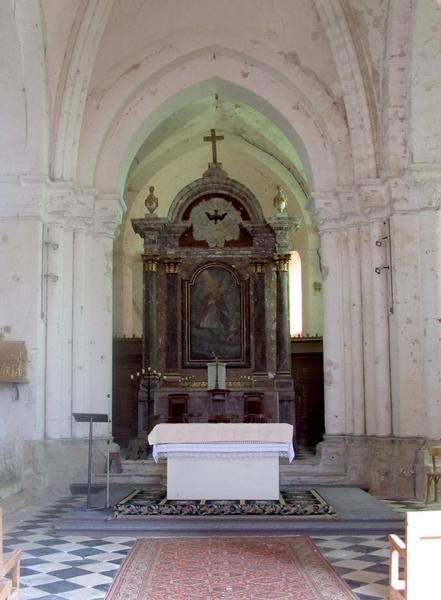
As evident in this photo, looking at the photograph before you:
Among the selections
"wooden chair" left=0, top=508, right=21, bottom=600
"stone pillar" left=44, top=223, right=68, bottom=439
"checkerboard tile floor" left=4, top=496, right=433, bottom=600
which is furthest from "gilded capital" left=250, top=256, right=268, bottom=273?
"wooden chair" left=0, top=508, right=21, bottom=600

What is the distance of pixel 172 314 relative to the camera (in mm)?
14734

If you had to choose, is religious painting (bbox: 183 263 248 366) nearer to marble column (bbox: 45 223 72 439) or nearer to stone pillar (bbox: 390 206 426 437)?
marble column (bbox: 45 223 72 439)

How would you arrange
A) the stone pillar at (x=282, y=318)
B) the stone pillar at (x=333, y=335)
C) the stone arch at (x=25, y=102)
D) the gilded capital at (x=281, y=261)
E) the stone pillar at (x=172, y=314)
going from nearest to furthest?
→ the stone arch at (x=25, y=102) < the stone pillar at (x=333, y=335) < the stone pillar at (x=282, y=318) < the stone pillar at (x=172, y=314) < the gilded capital at (x=281, y=261)

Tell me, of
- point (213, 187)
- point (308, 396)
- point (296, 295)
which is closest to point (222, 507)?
point (308, 396)

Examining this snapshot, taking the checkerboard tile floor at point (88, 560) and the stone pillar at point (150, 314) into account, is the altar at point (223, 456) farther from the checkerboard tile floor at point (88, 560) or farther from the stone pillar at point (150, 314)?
the stone pillar at point (150, 314)

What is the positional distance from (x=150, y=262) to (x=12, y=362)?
4.77 m

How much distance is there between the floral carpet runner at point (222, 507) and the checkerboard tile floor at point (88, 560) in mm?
687

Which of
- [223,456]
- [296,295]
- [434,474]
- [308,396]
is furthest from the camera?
[296,295]

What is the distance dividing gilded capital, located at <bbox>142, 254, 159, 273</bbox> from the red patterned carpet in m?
7.85

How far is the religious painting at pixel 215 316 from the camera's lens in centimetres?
1461

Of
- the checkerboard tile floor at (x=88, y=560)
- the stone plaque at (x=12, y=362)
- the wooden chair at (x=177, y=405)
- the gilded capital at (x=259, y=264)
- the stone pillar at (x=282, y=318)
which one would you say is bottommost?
the checkerboard tile floor at (x=88, y=560)

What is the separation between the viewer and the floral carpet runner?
8312 millimetres

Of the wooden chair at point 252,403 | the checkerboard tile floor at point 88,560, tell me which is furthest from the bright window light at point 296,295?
the checkerboard tile floor at point 88,560

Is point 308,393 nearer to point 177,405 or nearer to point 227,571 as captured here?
point 177,405
